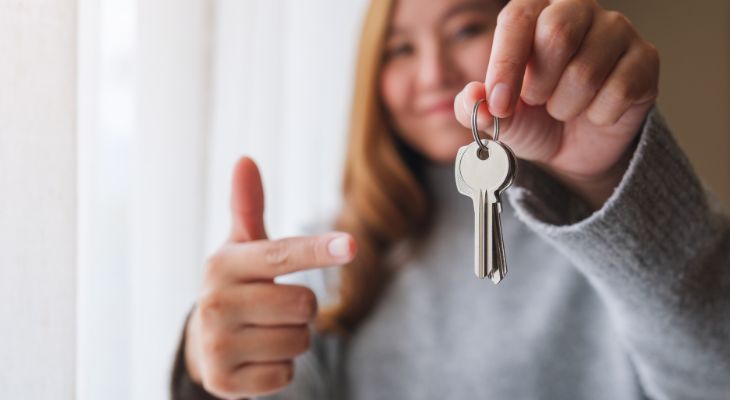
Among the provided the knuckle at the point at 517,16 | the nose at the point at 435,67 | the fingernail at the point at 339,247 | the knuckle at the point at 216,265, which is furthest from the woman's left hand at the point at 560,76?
the nose at the point at 435,67

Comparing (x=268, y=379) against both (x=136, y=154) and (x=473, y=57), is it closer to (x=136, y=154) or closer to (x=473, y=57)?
(x=136, y=154)

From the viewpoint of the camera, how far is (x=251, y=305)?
0.53m

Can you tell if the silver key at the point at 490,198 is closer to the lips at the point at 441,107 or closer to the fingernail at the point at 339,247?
the fingernail at the point at 339,247

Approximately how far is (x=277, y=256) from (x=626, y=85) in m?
0.30

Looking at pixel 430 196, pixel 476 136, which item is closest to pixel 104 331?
pixel 476 136

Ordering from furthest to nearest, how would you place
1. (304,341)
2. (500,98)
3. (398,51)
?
1. (398,51)
2. (304,341)
3. (500,98)

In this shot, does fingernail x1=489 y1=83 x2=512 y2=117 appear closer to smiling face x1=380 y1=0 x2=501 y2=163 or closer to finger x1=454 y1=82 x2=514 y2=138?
finger x1=454 y1=82 x2=514 y2=138

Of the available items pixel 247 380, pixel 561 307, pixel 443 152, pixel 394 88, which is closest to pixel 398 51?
pixel 394 88

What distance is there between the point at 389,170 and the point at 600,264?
19.0 inches

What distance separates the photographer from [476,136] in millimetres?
362

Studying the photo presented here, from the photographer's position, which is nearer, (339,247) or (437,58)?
(339,247)

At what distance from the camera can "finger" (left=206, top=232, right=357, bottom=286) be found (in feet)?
1.60

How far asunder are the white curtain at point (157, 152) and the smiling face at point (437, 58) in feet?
0.61

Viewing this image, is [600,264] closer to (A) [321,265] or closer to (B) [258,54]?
(A) [321,265]
